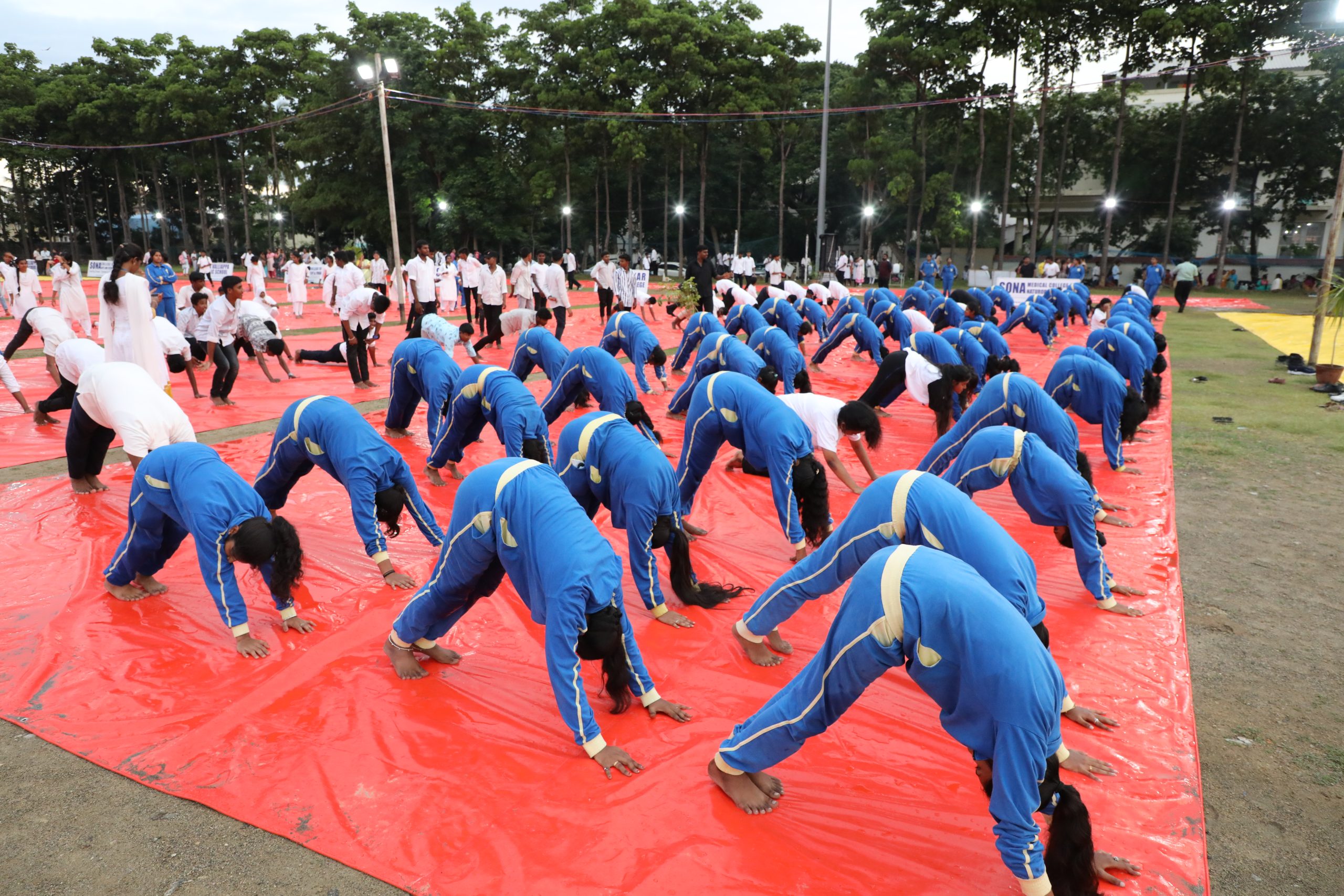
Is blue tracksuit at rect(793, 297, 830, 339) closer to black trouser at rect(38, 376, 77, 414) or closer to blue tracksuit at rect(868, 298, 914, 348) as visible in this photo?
blue tracksuit at rect(868, 298, 914, 348)

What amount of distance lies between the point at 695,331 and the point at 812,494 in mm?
4916

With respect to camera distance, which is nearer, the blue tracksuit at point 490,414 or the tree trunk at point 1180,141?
the blue tracksuit at point 490,414

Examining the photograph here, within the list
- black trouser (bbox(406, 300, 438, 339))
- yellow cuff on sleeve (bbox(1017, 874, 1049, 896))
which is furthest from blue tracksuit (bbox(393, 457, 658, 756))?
black trouser (bbox(406, 300, 438, 339))

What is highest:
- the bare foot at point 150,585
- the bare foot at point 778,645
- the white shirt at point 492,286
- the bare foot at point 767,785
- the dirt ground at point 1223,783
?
the white shirt at point 492,286

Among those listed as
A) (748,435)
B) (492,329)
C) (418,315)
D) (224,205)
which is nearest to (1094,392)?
(748,435)

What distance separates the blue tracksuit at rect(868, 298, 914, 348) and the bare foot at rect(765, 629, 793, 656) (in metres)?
6.55

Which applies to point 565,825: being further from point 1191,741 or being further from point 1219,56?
point 1219,56

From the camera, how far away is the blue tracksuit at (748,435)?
4176mm

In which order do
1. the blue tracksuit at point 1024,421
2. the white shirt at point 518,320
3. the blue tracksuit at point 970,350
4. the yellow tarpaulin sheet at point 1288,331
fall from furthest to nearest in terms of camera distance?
the yellow tarpaulin sheet at point 1288,331, the white shirt at point 518,320, the blue tracksuit at point 970,350, the blue tracksuit at point 1024,421

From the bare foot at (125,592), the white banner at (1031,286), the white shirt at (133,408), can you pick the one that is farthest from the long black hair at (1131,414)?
the white banner at (1031,286)

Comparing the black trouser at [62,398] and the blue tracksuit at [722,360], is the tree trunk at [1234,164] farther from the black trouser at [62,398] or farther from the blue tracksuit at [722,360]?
the black trouser at [62,398]

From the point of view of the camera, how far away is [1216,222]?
2966 centimetres

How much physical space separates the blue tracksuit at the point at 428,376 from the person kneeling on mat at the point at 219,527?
2203mm

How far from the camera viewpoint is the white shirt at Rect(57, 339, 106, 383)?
5.89 m
